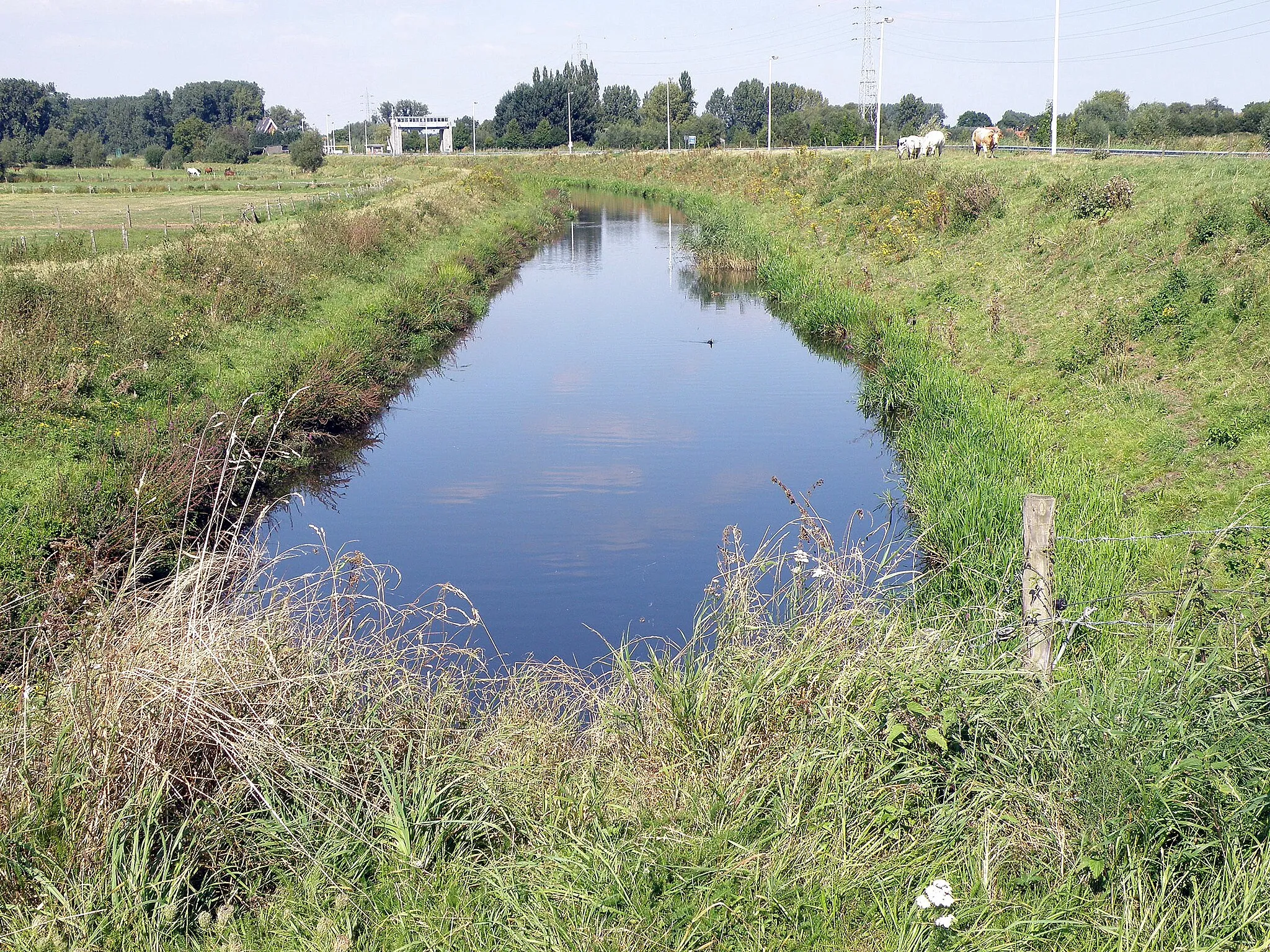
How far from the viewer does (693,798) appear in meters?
5.35

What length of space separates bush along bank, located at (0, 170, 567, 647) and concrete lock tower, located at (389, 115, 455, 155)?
107774 millimetres

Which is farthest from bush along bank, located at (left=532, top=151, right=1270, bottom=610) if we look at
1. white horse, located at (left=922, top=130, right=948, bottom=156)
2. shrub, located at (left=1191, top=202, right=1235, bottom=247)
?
white horse, located at (left=922, top=130, right=948, bottom=156)

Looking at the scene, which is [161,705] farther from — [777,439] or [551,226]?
[551,226]

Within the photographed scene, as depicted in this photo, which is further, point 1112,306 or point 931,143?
point 931,143

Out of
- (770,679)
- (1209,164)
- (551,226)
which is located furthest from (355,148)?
(770,679)

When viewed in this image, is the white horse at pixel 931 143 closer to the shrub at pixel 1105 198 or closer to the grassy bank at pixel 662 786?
the shrub at pixel 1105 198

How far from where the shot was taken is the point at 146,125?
177750 millimetres

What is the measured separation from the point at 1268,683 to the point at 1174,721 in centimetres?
59

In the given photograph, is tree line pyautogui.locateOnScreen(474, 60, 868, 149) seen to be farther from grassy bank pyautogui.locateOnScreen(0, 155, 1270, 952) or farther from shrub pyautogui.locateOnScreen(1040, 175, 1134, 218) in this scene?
grassy bank pyautogui.locateOnScreen(0, 155, 1270, 952)

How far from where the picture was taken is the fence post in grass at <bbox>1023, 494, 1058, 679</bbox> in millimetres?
5738

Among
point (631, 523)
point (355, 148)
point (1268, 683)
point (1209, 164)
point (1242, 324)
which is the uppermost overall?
point (355, 148)

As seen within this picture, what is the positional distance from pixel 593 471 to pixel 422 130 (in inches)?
5591

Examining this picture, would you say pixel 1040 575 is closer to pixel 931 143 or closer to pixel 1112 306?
pixel 1112 306

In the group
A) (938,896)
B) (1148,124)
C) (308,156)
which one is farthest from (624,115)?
(938,896)
